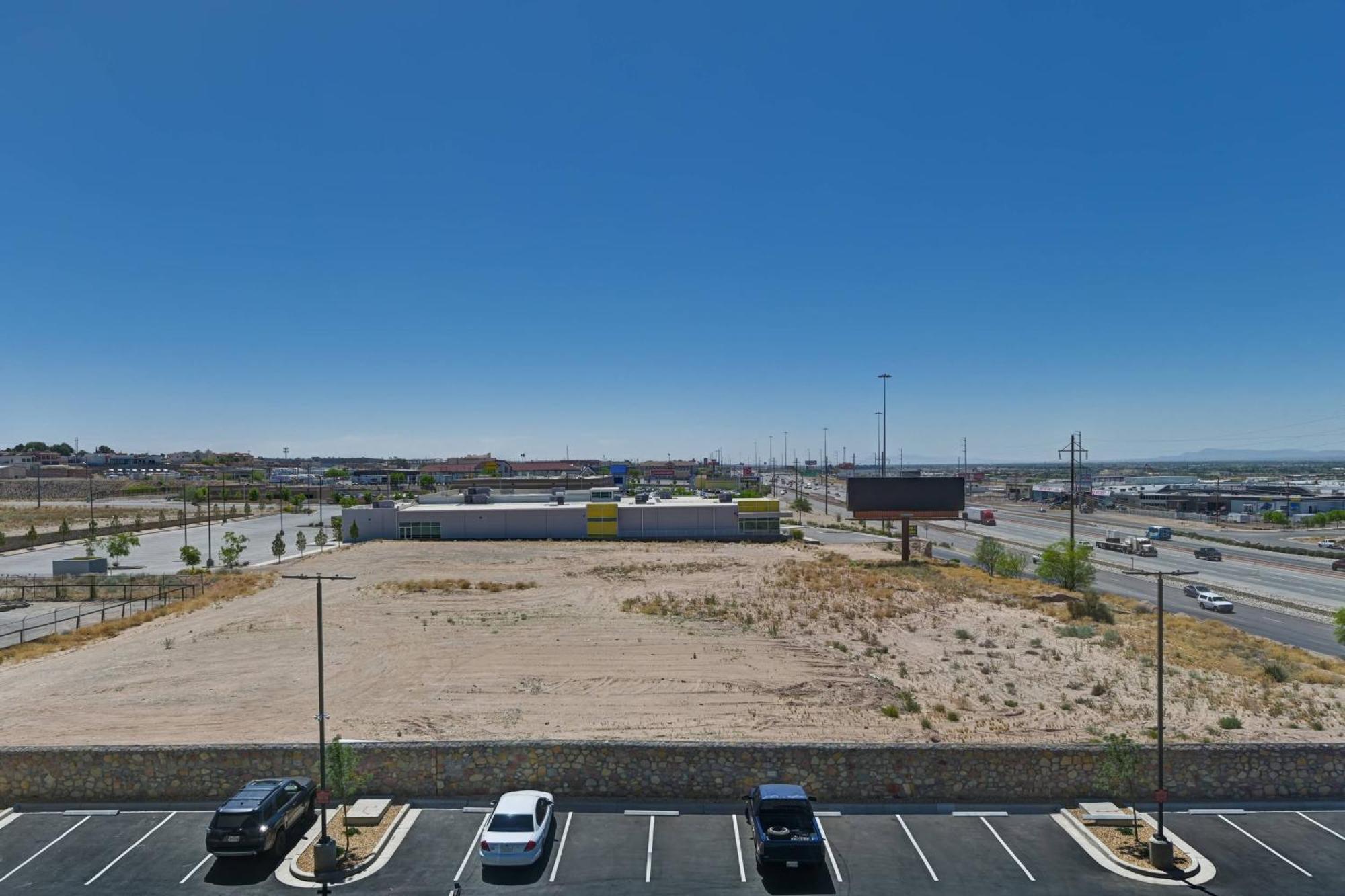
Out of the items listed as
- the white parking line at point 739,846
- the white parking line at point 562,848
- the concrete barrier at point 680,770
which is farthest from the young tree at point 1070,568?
the white parking line at point 562,848

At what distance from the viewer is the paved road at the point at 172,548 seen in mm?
64688

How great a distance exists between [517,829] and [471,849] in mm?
1552

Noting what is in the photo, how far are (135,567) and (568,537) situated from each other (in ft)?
136

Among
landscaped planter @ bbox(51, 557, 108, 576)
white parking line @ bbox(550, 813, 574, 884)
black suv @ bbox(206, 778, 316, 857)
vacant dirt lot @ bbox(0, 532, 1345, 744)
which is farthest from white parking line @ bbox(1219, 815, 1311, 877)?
landscaped planter @ bbox(51, 557, 108, 576)

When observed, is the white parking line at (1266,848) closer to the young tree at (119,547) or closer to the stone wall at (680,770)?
the stone wall at (680,770)

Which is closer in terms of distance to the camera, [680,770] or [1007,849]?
[1007,849]

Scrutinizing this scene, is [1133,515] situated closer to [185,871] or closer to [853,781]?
[853,781]

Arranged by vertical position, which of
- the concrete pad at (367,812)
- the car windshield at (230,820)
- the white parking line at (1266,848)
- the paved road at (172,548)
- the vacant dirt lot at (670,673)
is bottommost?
the paved road at (172,548)

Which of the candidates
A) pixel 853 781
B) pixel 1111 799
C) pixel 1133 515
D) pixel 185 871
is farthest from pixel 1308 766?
pixel 1133 515

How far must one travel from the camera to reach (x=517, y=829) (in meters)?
15.7

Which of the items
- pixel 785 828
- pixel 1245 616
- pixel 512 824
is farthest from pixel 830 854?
pixel 1245 616

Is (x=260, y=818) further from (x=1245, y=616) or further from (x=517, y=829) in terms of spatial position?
(x=1245, y=616)

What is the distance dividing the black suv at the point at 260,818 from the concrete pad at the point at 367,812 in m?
1.12

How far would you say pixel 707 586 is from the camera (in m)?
52.1
